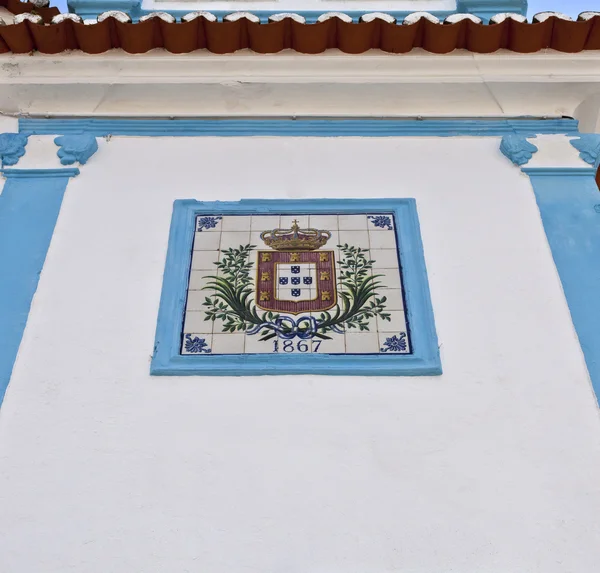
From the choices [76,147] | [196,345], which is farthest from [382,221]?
[76,147]

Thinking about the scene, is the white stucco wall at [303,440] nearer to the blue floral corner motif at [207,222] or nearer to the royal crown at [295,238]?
the blue floral corner motif at [207,222]

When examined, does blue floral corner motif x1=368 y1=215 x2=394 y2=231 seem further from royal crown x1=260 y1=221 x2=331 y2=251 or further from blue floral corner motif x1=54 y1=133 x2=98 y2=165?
blue floral corner motif x1=54 y1=133 x2=98 y2=165

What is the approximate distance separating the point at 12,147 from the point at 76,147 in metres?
0.28

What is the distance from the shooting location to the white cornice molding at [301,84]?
12.8ft

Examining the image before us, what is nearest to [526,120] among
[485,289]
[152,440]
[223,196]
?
[485,289]

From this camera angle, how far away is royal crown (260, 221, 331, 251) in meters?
3.36

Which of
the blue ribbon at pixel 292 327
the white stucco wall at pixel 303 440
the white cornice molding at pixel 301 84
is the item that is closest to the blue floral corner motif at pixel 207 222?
the white stucco wall at pixel 303 440

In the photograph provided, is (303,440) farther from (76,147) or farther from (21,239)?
(76,147)

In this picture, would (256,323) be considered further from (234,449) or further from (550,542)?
(550,542)

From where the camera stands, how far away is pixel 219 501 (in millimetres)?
2637

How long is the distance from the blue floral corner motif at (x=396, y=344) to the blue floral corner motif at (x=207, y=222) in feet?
2.86

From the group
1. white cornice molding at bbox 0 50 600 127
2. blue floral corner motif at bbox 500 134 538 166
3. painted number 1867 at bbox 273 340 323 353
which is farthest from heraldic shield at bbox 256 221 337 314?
blue floral corner motif at bbox 500 134 538 166

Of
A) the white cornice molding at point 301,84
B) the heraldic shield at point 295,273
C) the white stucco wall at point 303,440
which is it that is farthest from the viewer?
the white cornice molding at point 301,84

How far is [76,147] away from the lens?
375 centimetres
